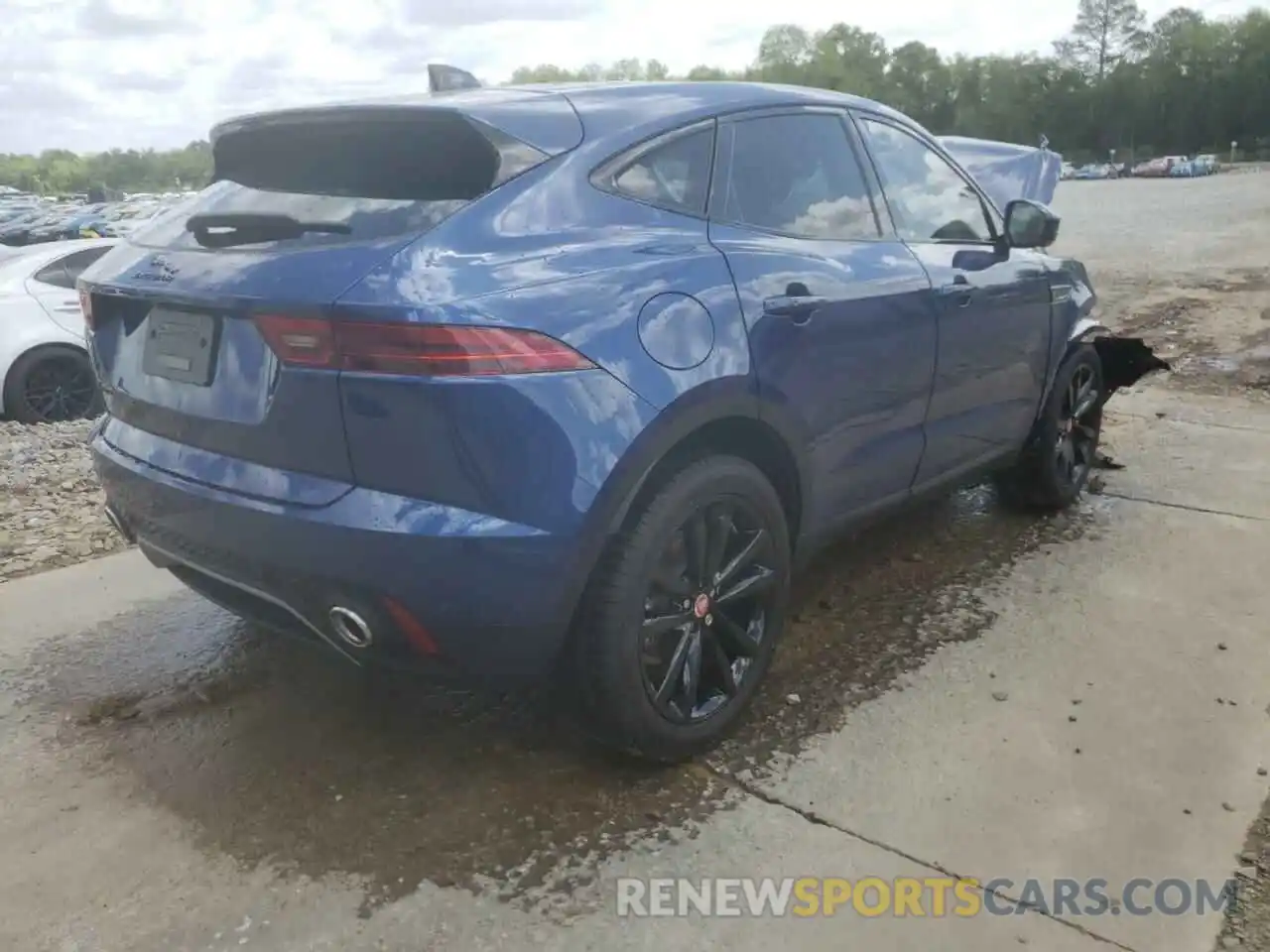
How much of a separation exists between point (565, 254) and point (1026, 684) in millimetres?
1979

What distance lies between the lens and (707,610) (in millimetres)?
3002

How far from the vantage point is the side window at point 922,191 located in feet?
12.4

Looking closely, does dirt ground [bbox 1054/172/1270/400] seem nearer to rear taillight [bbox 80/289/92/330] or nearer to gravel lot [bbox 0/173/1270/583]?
gravel lot [bbox 0/173/1270/583]

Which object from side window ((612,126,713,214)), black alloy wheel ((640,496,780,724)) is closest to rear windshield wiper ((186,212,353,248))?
side window ((612,126,713,214))

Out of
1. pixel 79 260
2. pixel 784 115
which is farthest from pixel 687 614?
pixel 79 260

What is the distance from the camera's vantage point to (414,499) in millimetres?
2455

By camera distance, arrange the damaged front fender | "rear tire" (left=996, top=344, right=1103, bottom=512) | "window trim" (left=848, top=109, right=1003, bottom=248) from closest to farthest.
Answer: "window trim" (left=848, top=109, right=1003, bottom=248)
the damaged front fender
"rear tire" (left=996, top=344, right=1103, bottom=512)

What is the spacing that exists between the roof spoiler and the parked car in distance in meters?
0.44

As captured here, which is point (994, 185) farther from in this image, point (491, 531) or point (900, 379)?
point (491, 531)

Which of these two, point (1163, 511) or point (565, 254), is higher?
point (565, 254)

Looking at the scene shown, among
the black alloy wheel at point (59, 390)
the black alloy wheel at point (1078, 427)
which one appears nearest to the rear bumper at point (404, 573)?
the black alloy wheel at point (1078, 427)

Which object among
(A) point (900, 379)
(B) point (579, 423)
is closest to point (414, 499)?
(B) point (579, 423)

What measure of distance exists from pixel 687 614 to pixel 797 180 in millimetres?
1374

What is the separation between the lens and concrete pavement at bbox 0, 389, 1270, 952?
246 centimetres
